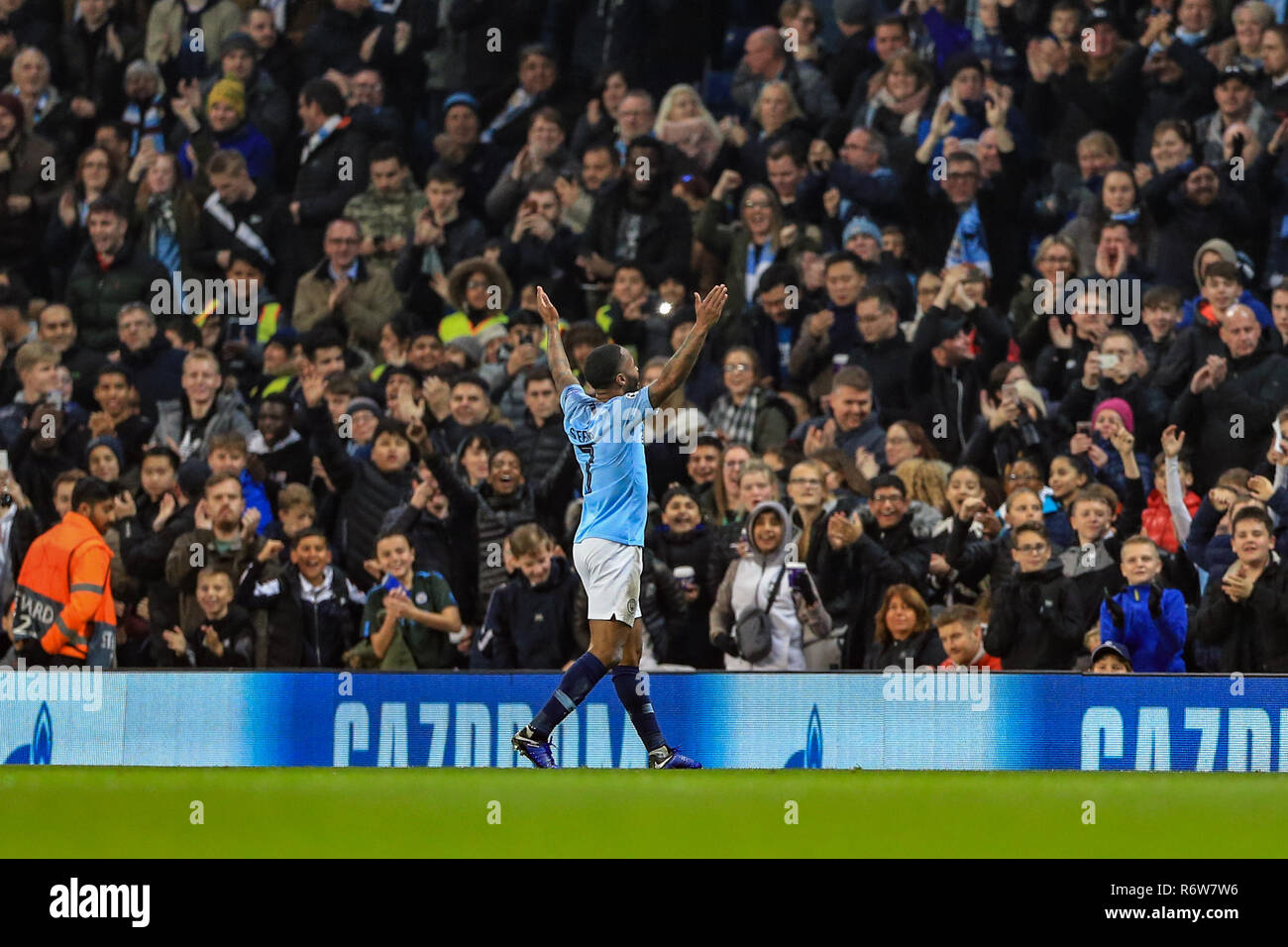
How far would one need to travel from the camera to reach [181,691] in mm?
9359

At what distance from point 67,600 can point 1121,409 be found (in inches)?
248

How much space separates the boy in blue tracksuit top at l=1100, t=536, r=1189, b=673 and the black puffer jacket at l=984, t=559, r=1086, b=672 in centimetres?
26

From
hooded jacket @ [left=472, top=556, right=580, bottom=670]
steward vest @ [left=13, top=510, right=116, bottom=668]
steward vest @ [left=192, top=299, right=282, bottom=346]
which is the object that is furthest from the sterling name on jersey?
steward vest @ [left=192, top=299, right=282, bottom=346]

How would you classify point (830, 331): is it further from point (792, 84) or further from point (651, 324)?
point (792, 84)

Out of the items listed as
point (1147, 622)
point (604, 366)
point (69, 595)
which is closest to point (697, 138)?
point (1147, 622)

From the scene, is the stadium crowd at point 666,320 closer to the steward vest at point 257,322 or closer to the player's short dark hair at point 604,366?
the steward vest at point 257,322

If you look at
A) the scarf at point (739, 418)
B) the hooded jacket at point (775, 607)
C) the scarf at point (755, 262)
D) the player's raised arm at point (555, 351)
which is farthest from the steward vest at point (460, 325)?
the player's raised arm at point (555, 351)

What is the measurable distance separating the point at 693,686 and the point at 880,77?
6.29 m

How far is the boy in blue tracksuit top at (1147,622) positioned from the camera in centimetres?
998

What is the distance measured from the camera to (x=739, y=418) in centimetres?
1246

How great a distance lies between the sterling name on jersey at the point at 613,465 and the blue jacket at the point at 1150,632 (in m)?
3.13

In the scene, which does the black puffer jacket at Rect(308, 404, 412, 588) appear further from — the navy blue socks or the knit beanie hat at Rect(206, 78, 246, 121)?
Answer: the navy blue socks

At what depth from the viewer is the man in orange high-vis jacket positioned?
1077cm

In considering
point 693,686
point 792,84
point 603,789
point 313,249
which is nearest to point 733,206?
point 792,84
